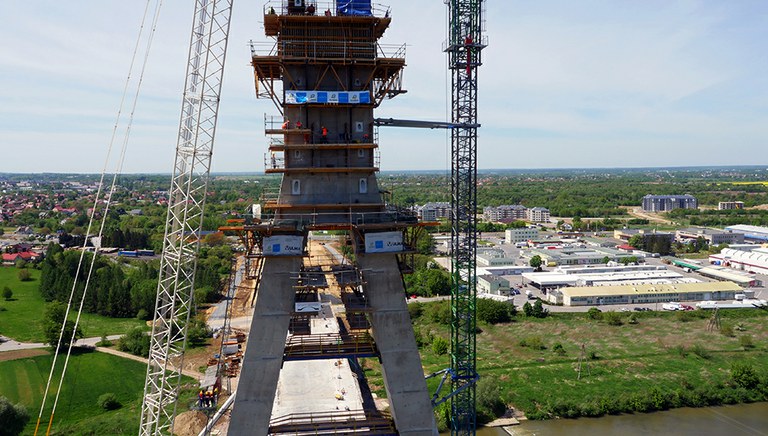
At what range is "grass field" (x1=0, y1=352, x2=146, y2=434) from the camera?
49281 millimetres

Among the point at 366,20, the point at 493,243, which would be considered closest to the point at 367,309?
the point at 366,20

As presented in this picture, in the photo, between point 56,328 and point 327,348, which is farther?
point 56,328

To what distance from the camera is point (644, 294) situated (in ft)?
306

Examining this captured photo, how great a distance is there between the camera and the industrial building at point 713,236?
153000 millimetres

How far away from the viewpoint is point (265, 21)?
88.5 feet

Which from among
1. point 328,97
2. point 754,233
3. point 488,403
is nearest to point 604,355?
point 488,403

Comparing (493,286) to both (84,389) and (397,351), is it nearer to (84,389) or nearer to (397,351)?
(84,389)

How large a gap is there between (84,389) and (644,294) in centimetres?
8597

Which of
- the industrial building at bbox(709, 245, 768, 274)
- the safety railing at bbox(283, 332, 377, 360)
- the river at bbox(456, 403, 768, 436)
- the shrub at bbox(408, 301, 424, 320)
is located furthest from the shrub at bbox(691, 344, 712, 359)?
the industrial building at bbox(709, 245, 768, 274)

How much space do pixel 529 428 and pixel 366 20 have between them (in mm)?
42240

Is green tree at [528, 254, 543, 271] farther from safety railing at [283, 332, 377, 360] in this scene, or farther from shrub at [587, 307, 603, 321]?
safety railing at [283, 332, 377, 360]

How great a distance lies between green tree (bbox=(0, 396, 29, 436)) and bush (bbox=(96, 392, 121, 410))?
809 cm

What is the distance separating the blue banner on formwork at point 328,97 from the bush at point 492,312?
61.6 metres

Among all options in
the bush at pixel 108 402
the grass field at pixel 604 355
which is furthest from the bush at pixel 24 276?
the grass field at pixel 604 355
